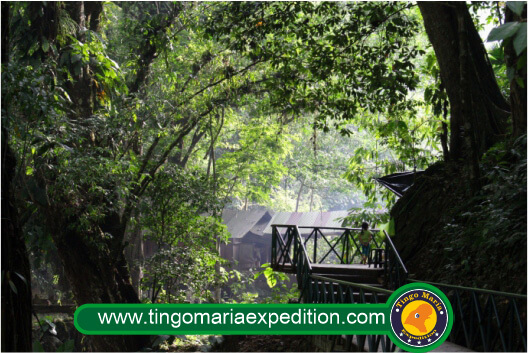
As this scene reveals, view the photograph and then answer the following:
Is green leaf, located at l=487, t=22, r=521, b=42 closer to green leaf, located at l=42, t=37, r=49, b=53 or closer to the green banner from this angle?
the green banner

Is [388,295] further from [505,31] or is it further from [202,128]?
[202,128]

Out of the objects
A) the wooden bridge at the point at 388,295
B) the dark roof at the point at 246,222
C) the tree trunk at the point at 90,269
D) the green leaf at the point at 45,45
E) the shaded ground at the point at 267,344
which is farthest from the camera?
the dark roof at the point at 246,222

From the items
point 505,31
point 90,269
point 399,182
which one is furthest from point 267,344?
point 505,31

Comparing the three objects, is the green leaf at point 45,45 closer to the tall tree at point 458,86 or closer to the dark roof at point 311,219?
the tall tree at point 458,86

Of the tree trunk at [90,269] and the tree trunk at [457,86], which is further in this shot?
the tree trunk at [90,269]

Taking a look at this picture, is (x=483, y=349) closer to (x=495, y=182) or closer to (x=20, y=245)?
(x=495, y=182)

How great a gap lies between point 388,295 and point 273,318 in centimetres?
340

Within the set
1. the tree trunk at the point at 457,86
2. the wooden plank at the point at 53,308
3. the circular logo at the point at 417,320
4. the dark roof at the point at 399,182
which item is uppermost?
the tree trunk at the point at 457,86

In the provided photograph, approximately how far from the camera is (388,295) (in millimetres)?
7371

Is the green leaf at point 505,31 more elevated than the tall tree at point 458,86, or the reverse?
the tall tree at point 458,86

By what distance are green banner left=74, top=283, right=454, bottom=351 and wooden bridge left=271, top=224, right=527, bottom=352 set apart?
2.45 feet

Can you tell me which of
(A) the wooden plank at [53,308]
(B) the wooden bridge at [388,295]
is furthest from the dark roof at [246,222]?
(B) the wooden bridge at [388,295]

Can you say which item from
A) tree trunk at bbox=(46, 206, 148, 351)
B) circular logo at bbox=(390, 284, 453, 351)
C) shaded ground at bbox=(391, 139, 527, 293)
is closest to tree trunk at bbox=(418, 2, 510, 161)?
shaded ground at bbox=(391, 139, 527, 293)

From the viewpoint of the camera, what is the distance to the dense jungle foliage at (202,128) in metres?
6.95
